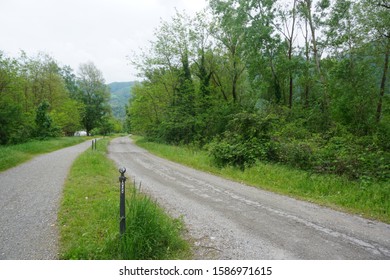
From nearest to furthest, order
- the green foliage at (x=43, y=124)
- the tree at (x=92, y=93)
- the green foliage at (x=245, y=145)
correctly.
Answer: the green foliage at (x=245, y=145)
the green foliage at (x=43, y=124)
the tree at (x=92, y=93)

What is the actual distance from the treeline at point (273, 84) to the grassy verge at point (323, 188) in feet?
2.99

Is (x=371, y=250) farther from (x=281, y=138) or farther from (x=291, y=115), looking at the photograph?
(x=291, y=115)

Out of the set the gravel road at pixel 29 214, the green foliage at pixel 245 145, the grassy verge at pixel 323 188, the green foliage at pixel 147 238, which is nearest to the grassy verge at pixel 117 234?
the green foliage at pixel 147 238

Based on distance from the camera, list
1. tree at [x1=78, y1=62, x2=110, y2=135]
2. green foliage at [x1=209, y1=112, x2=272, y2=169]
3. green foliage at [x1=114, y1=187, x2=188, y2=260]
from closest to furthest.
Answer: green foliage at [x1=114, y1=187, x2=188, y2=260], green foliage at [x1=209, y1=112, x2=272, y2=169], tree at [x1=78, y1=62, x2=110, y2=135]

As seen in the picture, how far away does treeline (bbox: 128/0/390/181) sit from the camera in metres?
12.4

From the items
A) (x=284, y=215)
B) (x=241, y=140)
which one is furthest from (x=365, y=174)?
(x=241, y=140)

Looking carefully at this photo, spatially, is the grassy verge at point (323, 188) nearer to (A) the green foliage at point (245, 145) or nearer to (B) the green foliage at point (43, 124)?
(A) the green foliage at point (245, 145)

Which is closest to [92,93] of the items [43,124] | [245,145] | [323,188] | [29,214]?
[43,124]

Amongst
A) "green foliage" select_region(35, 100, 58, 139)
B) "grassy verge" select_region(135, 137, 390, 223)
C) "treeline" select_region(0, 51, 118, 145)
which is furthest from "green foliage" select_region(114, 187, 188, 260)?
"green foliage" select_region(35, 100, 58, 139)

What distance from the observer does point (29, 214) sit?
526 cm

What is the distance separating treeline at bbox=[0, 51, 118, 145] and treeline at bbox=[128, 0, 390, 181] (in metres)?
13.3

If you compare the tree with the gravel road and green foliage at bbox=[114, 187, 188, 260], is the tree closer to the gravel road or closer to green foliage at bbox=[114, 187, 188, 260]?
the gravel road

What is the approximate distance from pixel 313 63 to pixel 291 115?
21.1 feet

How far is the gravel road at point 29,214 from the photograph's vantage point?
367 centimetres
